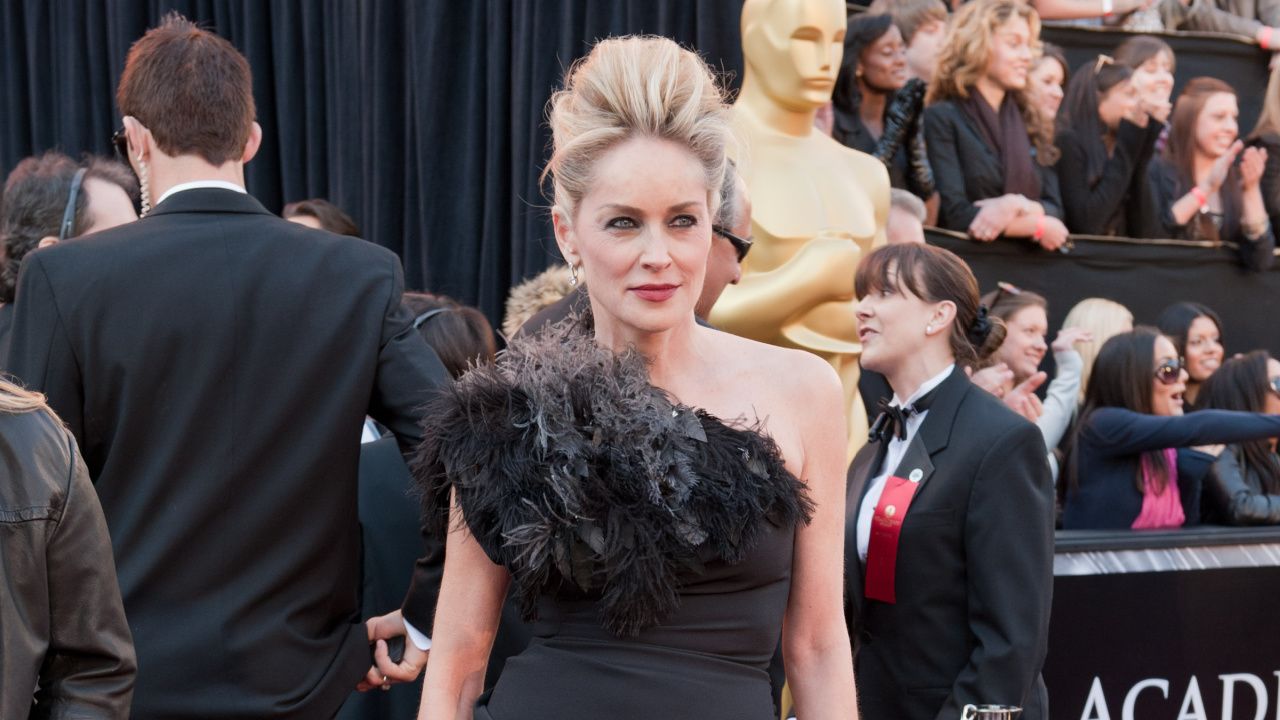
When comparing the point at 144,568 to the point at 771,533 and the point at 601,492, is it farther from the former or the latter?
the point at 771,533

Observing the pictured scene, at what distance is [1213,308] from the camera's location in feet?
18.0

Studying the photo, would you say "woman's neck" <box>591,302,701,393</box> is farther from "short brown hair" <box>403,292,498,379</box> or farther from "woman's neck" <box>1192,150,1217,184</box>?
"woman's neck" <box>1192,150,1217,184</box>

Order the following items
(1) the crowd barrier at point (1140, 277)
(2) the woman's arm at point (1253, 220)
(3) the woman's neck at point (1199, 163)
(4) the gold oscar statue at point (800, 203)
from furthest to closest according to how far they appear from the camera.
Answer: (3) the woman's neck at point (1199, 163) → (2) the woman's arm at point (1253, 220) → (1) the crowd barrier at point (1140, 277) → (4) the gold oscar statue at point (800, 203)

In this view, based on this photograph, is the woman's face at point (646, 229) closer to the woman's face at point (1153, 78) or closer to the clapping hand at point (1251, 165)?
the woman's face at point (1153, 78)

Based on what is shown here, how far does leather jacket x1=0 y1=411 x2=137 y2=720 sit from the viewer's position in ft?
5.25

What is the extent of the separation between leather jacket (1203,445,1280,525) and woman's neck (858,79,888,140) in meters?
1.60

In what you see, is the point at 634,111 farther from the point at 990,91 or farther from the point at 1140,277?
the point at 1140,277

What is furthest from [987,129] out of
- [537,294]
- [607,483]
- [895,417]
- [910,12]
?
[607,483]

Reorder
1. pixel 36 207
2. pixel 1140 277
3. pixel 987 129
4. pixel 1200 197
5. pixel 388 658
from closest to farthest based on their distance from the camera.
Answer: pixel 388 658
pixel 36 207
pixel 987 129
pixel 1140 277
pixel 1200 197

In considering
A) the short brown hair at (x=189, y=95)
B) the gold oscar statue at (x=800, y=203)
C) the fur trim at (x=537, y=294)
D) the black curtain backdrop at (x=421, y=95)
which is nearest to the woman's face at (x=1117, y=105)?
the black curtain backdrop at (x=421, y=95)

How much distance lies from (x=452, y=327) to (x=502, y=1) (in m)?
1.92

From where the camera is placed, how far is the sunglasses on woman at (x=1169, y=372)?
4562 millimetres

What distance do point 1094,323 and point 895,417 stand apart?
230cm

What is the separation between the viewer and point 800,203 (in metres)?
3.82
